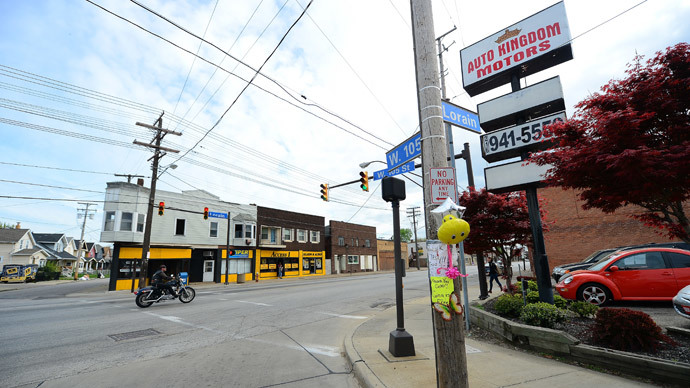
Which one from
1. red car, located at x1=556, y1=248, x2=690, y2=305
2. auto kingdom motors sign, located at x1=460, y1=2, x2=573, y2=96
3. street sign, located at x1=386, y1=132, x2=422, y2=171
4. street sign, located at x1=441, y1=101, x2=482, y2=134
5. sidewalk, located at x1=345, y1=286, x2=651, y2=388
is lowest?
sidewalk, located at x1=345, y1=286, x2=651, y2=388

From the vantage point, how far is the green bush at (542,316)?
5.68 m

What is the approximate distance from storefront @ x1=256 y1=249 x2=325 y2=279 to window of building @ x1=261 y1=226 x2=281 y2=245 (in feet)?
3.62

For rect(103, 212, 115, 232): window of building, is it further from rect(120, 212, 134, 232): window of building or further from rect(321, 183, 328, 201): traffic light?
rect(321, 183, 328, 201): traffic light

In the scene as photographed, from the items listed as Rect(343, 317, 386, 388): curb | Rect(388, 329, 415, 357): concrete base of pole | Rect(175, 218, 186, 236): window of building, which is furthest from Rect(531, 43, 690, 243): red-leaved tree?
Rect(175, 218, 186, 236): window of building

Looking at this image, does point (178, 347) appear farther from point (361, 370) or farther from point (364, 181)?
Result: point (364, 181)

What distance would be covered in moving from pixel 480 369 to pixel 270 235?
33.6 metres

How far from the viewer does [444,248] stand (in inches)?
136

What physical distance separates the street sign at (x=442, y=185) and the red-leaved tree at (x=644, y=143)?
201 cm

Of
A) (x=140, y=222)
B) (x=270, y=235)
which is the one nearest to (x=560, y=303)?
(x=140, y=222)

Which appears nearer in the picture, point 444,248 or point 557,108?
point 444,248

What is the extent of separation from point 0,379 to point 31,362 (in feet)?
2.88

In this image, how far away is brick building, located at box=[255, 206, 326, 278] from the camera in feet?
116

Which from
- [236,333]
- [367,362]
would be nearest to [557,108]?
[367,362]

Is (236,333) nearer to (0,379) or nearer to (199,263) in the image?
(0,379)
